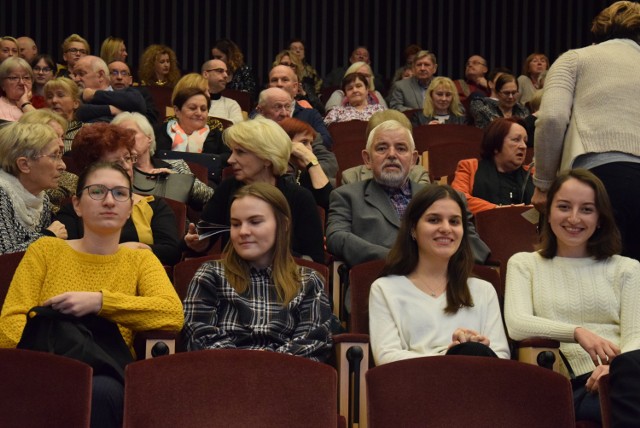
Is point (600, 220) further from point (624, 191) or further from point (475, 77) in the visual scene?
point (475, 77)

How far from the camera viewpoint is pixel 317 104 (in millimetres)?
8258

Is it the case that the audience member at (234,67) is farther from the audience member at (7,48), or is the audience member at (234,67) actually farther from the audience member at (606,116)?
the audience member at (606,116)

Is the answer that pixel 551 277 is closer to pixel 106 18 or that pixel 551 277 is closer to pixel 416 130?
pixel 416 130

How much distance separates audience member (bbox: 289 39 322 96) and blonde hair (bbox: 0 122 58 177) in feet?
16.0

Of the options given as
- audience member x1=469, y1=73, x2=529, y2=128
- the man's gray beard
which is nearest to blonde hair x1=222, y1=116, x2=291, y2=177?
the man's gray beard

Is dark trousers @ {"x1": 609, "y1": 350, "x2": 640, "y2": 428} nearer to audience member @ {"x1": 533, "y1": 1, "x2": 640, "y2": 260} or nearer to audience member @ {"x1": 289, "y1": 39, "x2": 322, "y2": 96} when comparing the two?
audience member @ {"x1": 533, "y1": 1, "x2": 640, "y2": 260}

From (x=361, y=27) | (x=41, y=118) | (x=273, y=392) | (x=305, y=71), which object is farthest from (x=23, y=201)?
(x=361, y=27)

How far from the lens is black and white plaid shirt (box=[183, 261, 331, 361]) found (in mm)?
3168

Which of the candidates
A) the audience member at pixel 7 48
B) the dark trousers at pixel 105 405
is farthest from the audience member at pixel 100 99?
the dark trousers at pixel 105 405

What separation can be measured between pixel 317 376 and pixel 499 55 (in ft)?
27.1

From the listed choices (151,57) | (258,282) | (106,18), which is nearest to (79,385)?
(258,282)

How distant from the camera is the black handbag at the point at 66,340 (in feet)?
9.46

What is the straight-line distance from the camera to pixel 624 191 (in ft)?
11.2

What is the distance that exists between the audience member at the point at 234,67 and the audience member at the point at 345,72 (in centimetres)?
98
